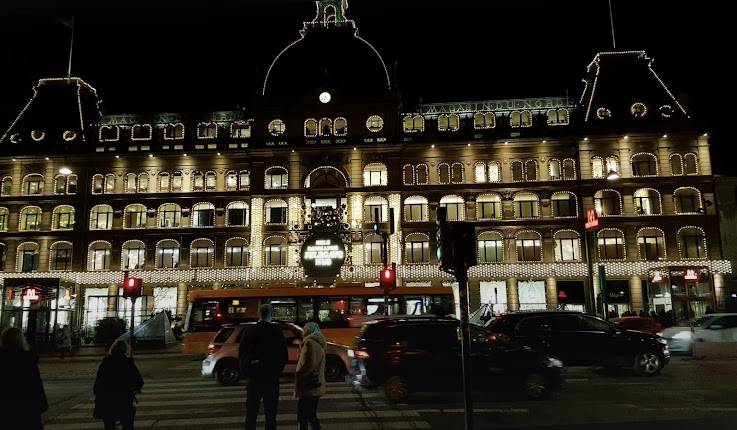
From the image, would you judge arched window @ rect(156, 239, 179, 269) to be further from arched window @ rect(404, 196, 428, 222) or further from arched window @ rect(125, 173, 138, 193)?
arched window @ rect(404, 196, 428, 222)

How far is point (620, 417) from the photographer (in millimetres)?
10875

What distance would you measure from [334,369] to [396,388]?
182 inches

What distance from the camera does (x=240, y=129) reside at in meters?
48.8

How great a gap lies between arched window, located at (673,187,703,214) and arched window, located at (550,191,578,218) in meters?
7.33

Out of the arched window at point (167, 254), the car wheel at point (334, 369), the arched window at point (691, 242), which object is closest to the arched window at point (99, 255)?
the arched window at point (167, 254)

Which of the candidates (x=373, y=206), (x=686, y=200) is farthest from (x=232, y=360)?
(x=686, y=200)

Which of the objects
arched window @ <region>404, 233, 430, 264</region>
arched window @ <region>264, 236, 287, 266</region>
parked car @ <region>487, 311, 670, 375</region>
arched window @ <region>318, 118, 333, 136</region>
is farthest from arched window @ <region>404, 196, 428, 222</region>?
parked car @ <region>487, 311, 670, 375</region>

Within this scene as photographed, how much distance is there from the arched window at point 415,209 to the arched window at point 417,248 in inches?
50.3

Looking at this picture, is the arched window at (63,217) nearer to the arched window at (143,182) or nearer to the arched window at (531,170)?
the arched window at (143,182)

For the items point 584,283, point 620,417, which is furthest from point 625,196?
point 620,417

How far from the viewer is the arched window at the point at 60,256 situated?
46.9 metres

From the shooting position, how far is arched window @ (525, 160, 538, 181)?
4653cm

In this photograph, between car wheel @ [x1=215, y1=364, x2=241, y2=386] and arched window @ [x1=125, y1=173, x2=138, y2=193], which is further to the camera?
arched window @ [x1=125, y1=173, x2=138, y2=193]

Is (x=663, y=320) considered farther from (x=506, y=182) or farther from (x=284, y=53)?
(x=284, y=53)
